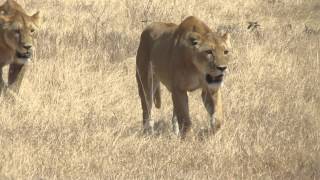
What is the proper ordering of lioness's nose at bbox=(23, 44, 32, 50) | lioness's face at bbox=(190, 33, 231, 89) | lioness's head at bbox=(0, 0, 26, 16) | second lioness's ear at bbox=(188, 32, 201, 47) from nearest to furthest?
1. lioness's face at bbox=(190, 33, 231, 89)
2. second lioness's ear at bbox=(188, 32, 201, 47)
3. lioness's nose at bbox=(23, 44, 32, 50)
4. lioness's head at bbox=(0, 0, 26, 16)

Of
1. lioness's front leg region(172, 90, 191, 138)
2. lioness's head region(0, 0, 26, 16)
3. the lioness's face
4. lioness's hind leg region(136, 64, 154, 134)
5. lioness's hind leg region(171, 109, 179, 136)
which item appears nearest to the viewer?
the lioness's face

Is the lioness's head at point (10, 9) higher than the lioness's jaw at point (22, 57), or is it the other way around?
the lioness's head at point (10, 9)

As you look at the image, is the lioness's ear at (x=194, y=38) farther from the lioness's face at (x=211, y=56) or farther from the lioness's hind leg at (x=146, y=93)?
the lioness's hind leg at (x=146, y=93)

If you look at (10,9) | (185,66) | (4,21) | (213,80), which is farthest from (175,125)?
(10,9)

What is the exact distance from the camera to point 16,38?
8773 mm

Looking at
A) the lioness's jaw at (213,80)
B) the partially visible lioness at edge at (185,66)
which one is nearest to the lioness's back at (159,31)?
the partially visible lioness at edge at (185,66)

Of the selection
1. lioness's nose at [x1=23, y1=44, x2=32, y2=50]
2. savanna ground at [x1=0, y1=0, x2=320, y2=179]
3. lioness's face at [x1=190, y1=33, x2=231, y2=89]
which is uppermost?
lioness's face at [x1=190, y1=33, x2=231, y2=89]

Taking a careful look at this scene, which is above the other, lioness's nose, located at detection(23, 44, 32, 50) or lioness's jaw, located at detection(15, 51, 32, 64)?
lioness's nose, located at detection(23, 44, 32, 50)

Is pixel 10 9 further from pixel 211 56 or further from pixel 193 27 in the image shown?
pixel 211 56

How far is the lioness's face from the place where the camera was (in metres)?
7.36

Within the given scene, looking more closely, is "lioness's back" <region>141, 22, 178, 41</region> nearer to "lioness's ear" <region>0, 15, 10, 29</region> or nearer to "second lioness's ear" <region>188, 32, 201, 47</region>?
"second lioness's ear" <region>188, 32, 201, 47</region>

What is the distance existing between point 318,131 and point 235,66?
3.46 metres

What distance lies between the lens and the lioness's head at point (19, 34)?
28.7 ft

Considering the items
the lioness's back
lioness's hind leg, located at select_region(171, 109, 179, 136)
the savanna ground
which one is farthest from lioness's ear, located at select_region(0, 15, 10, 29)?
lioness's hind leg, located at select_region(171, 109, 179, 136)
